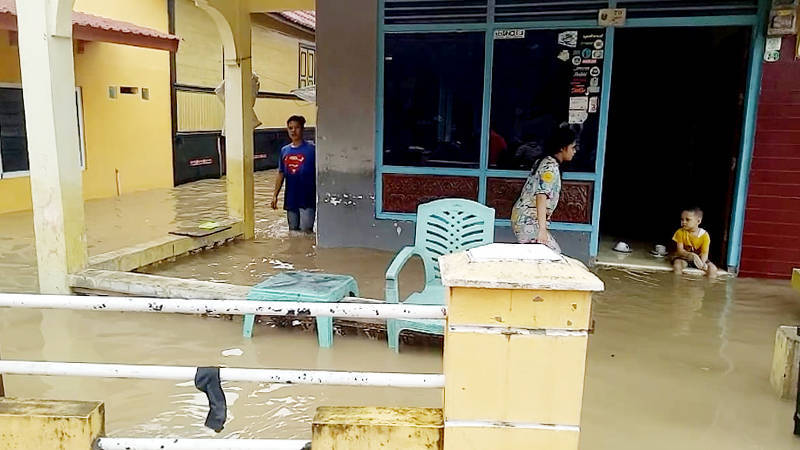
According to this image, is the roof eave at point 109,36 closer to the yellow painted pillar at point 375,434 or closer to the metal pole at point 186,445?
the metal pole at point 186,445

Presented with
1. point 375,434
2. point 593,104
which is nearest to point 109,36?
point 593,104

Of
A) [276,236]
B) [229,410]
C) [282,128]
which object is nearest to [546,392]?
[229,410]

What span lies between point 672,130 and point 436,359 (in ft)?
24.4

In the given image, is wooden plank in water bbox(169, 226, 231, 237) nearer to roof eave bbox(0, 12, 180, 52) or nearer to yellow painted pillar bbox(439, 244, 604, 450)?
roof eave bbox(0, 12, 180, 52)

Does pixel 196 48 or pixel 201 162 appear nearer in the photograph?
pixel 196 48

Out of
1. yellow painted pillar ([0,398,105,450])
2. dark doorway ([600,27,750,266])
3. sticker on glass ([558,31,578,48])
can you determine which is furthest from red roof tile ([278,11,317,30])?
yellow painted pillar ([0,398,105,450])

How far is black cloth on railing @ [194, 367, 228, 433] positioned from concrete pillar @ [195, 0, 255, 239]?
20.4 feet

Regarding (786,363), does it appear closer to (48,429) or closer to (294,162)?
(48,429)

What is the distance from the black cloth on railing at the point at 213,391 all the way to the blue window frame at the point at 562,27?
5217 millimetres

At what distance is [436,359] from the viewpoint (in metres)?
4.06

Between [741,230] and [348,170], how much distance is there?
432 centimetres

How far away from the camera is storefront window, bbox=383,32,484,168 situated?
687 centimetres

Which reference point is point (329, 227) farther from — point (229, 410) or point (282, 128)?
point (282, 128)

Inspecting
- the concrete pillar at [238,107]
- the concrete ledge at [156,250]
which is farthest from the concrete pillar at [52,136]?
the concrete pillar at [238,107]
